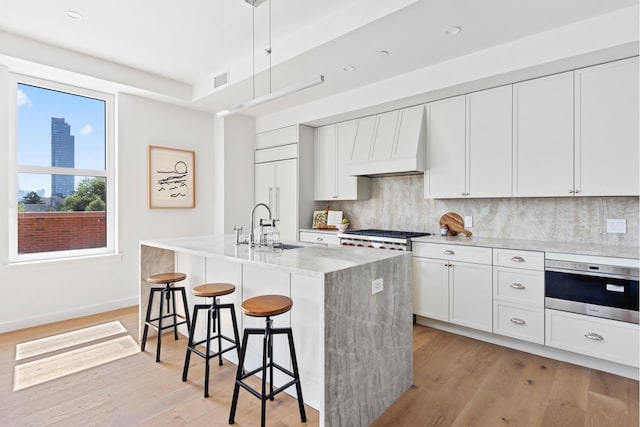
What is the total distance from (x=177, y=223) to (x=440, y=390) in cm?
392

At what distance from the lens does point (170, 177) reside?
4.72 meters

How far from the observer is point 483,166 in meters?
3.42

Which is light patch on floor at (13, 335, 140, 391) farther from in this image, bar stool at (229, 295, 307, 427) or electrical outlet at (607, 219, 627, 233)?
electrical outlet at (607, 219, 627, 233)

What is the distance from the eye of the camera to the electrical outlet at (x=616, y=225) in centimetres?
295

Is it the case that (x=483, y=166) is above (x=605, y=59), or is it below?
below

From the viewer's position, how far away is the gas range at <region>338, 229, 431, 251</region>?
3.62 metres

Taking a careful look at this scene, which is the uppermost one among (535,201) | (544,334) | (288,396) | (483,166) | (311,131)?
(311,131)

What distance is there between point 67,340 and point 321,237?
292 centimetres

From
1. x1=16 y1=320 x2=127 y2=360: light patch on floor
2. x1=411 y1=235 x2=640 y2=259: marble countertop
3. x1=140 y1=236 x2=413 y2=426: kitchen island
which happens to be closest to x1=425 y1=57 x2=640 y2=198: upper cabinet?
x1=411 y1=235 x2=640 y2=259: marble countertop

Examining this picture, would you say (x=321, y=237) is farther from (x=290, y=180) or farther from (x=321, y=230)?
(x=290, y=180)

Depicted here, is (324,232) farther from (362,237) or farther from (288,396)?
(288,396)

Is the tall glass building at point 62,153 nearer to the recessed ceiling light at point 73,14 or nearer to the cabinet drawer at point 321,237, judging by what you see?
the recessed ceiling light at point 73,14

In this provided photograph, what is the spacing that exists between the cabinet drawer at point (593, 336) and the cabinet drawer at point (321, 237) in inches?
94.7

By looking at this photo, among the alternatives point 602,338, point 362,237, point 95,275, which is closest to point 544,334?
point 602,338
